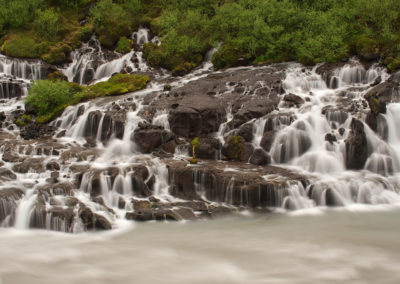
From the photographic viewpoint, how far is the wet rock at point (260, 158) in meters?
16.9

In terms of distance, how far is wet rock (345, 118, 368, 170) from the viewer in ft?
53.1

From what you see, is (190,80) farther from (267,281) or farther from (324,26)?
(267,281)

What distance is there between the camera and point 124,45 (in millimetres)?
33156

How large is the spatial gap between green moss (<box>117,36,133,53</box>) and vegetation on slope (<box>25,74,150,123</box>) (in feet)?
28.1

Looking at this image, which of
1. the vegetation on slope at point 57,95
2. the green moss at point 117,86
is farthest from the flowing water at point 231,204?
the green moss at point 117,86

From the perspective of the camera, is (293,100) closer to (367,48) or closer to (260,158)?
(260,158)

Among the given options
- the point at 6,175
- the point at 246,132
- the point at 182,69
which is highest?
the point at 182,69

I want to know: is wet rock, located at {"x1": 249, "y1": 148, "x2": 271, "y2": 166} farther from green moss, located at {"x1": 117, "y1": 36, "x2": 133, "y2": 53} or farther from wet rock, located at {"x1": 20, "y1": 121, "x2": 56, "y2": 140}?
green moss, located at {"x1": 117, "y1": 36, "x2": 133, "y2": 53}

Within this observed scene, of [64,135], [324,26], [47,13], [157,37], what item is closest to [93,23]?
[47,13]

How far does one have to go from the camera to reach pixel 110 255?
33.3 feet

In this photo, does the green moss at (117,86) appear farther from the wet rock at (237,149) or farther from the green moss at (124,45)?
the wet rock at (237,149)

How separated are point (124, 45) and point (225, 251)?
88.0 ft

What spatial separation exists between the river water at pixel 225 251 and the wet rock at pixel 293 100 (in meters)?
7.83

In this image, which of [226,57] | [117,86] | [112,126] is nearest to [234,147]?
[112,126]
